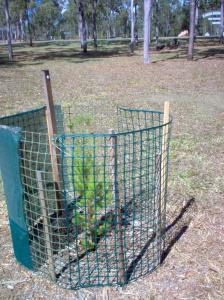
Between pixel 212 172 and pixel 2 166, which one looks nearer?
pixel 2 166

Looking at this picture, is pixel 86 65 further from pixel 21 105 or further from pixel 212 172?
pixel 212 172

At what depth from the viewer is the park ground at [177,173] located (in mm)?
2504

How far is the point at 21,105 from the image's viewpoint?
808 cm

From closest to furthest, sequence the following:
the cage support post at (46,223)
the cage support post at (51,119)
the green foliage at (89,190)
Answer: the cage support post at (46,223) < the green foliage at (89,190) < the cage support post at (51,119)

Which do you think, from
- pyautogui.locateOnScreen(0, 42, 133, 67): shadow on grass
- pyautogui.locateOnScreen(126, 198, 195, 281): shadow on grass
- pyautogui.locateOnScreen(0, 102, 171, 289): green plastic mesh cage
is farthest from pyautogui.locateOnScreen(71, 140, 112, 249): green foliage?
pyautogui.locateOnScreen(0, 42, 133, 67): shadow on grass

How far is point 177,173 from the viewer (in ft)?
14.4

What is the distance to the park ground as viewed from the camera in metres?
2.50

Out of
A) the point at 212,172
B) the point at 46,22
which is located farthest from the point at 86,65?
the point at 46,22

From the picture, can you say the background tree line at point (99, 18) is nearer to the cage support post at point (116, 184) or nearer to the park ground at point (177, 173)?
the park ground at point (177, 173)

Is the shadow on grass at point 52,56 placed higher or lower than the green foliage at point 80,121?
higher

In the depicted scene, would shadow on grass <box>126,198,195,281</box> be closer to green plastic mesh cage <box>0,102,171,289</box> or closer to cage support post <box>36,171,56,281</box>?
green plastic mesh cage <box>0,102,171,289</box>

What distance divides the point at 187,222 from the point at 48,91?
179 centimetres

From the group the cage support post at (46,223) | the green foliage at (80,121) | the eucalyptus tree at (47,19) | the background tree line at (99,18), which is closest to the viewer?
the cage support post at (46,223)

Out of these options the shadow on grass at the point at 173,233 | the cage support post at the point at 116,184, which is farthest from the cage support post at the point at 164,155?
the cage support post at the point at 116,184
